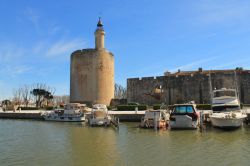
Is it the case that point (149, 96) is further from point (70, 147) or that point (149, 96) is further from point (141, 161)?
point (141, 161)

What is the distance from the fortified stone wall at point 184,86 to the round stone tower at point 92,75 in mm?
4726

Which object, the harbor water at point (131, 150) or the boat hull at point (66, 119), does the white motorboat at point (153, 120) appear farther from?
the boat hull at point (66, 119)

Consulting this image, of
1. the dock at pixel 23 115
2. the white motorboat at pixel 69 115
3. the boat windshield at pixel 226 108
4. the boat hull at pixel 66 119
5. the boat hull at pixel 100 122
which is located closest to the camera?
the boat windshield at pixel 226 108

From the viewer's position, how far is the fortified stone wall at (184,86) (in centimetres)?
3691

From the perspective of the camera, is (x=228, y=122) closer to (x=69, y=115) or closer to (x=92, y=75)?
(x=69, y=115)

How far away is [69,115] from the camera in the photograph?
2888cm

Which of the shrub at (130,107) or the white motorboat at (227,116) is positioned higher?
the shrub at (130,107)

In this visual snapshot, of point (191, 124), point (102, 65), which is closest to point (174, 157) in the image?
point (191, 124)

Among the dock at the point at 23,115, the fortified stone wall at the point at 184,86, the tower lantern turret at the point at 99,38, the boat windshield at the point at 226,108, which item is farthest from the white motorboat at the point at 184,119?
the tower lantern turret at the point at 99,38

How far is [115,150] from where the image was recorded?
12734mm

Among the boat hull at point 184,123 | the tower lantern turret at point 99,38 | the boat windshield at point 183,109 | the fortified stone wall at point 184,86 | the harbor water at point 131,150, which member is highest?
the tower lantern turret at point 99,38

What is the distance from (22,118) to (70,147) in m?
20.3

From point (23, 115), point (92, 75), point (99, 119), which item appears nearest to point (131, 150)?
point (99, 119)

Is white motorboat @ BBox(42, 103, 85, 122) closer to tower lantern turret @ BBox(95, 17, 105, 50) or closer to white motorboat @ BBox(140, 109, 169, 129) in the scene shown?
white motorboat @ BBox(140, 109, 169, 129)
